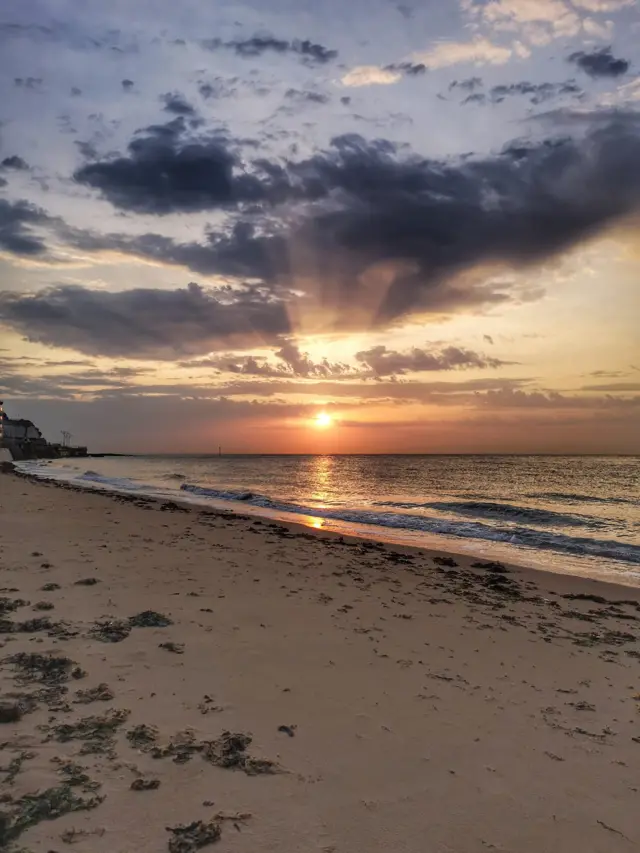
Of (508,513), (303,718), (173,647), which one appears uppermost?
(173,647)

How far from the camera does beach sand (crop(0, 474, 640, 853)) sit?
348 centimetres

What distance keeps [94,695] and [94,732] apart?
0.64 metres

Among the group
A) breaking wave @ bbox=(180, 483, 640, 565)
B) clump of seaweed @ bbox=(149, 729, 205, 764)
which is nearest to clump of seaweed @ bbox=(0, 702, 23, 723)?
clump of seaweed @ bbox=(149, 729, 205, 764)

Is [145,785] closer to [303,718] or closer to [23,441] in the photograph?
[303,718]

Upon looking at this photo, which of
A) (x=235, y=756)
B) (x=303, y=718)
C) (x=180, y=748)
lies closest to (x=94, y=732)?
(x=180, y=748)

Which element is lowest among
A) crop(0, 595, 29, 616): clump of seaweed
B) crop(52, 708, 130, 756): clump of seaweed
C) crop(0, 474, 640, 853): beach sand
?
crop(0, 474, 640, 853): beach sand

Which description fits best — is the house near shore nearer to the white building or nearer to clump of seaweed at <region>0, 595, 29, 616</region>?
→ the white building

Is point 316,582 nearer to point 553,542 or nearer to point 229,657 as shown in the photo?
point 229,657

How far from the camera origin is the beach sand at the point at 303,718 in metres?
3.48

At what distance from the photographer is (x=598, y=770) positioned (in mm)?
4512

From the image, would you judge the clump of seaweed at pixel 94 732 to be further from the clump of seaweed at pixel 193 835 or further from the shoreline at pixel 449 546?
the shoreline at pixel 449 546

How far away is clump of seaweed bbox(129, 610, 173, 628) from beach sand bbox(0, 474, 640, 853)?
4 centimetres

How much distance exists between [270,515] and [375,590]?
15563mm

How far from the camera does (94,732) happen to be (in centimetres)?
424
